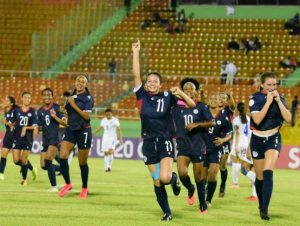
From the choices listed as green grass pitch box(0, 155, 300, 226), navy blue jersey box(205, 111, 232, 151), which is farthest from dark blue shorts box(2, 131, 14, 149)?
navy blue jersey box(205, 111, 232, 151)

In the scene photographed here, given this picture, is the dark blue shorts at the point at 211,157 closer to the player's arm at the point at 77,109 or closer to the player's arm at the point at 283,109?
the player's arm at the point at 77,109

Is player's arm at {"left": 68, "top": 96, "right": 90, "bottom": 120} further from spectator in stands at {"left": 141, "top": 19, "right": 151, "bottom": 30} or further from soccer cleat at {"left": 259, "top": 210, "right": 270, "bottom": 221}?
spectator in stands at {"left": 141, "top": 19, "right": 151, "bottom": 30}

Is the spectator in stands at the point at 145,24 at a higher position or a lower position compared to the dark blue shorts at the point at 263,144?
higher

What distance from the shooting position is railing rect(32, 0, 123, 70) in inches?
1807

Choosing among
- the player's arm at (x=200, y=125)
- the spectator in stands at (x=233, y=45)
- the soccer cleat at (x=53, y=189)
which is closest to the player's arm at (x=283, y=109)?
the player's arm at (x=200, y=125)

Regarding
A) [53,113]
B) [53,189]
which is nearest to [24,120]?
[53,113]

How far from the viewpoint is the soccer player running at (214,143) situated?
57.2 ft

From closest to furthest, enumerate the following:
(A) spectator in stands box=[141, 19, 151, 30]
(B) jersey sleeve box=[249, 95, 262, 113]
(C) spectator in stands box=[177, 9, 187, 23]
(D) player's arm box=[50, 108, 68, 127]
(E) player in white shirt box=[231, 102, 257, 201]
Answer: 1. (B) jersey sleeve box=[249, 95, 262, 113]
2. (D) player's arm box=[50, 108, 68, 127]
3. (E) player in white shirt box=[231, 102, 257, 201]
4. (C) spectator in stands box=[177, 9, 187, 23]
5. (A) spectator in stands box=[141, 19, 151, 30]

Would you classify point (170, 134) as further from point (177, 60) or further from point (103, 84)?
point (177, 60)

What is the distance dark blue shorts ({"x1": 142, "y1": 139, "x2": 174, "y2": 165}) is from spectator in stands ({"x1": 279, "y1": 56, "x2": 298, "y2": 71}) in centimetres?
3054

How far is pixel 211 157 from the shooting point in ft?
58.4

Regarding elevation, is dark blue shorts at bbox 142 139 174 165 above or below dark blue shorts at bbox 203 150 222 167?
above

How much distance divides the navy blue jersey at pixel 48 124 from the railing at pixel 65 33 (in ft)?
82.0

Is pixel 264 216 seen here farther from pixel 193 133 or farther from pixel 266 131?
pixel 193 133
